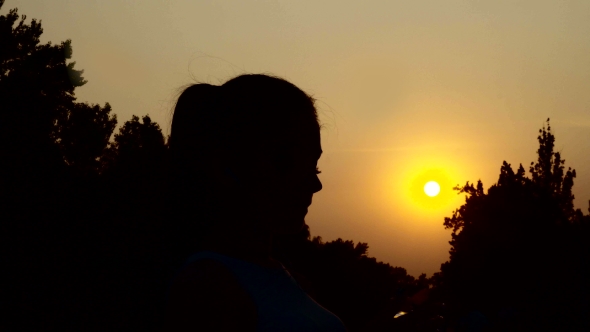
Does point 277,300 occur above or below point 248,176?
below

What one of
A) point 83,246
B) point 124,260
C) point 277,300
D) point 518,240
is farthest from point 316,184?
point 518,240

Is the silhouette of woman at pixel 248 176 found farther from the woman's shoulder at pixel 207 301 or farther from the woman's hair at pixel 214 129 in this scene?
the woman's shoulder at pixel 207 301

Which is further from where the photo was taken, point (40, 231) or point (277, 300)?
point (40, 231)

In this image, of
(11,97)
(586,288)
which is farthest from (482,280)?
(11,97)

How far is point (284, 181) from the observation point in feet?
7.45

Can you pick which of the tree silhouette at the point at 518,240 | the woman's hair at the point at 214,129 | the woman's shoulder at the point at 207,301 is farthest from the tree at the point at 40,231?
the tree silhouette at the point at 518,240

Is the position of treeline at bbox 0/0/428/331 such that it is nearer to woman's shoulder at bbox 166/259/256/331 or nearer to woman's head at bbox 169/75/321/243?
woman's head at bbox 169/75/321/243

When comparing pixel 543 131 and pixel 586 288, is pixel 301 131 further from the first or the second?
pixel 543 131

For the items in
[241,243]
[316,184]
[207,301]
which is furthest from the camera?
[316,184]

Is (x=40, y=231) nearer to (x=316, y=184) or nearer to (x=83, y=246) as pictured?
(x=83, y=246)

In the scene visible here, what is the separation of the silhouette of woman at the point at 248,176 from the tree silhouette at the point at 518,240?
18.7 metres

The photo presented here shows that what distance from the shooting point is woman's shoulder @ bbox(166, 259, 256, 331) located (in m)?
1.76

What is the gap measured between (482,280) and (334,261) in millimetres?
19349

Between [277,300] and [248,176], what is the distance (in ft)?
1.67
